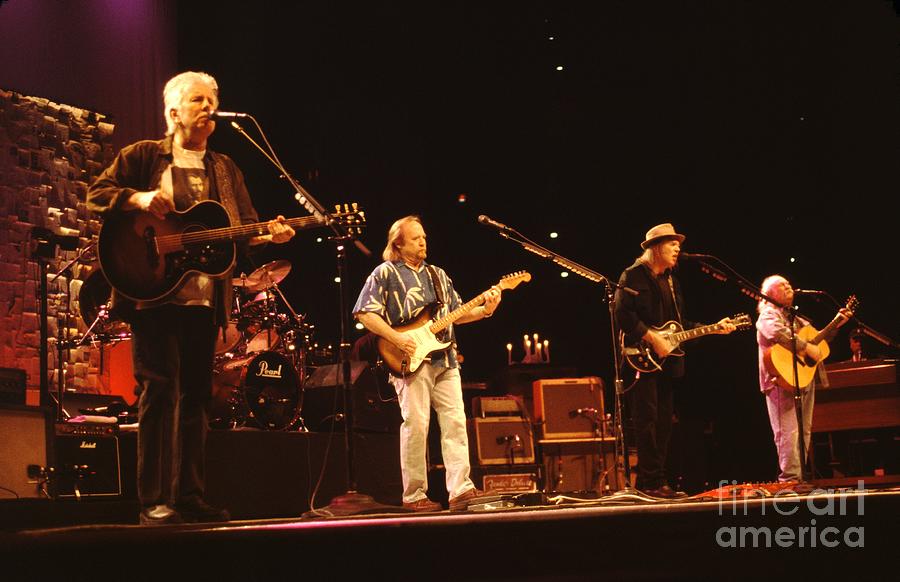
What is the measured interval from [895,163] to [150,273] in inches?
373

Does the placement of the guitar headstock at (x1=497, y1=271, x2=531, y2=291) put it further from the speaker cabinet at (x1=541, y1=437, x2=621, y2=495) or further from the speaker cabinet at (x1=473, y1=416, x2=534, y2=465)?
the speaker cabinet at (x1=541, y1=437, x2=621, y2=495)

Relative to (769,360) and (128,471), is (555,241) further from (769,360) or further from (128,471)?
(128,471)

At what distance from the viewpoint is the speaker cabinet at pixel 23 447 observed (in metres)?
5.05

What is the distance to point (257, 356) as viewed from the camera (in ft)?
25.7

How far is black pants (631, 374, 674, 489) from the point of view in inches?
263

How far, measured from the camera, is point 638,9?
10359 mm

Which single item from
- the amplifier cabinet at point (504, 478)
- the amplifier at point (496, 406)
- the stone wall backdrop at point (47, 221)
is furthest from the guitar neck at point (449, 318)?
the stone wall backdrop at point (47, 221)

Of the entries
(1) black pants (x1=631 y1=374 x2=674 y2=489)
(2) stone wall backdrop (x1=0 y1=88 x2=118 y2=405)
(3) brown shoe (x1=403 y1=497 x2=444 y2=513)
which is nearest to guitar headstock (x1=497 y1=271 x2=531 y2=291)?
(1) black pants (x1=631 y1=374 x2=674 y2=489)

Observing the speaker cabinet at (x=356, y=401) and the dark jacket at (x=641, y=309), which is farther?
the speaker cabinet at (x=356, y=401)

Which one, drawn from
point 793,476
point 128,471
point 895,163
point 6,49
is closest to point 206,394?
point 128,471

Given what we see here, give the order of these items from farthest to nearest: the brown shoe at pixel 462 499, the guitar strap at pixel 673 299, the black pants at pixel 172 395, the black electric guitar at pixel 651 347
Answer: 1. the guitar strap at pixel 673 299
2. the black electric guitar at pixel 651 347
3. the brown shoe at pixel 462 499
4. the black pants at pixel 172 395

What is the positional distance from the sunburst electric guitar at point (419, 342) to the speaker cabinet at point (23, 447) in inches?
80.0

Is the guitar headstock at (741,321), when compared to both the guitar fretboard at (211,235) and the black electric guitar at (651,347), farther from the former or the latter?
the guitar fretboard at (211,235)

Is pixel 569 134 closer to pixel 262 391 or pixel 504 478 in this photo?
pixel 504 478
